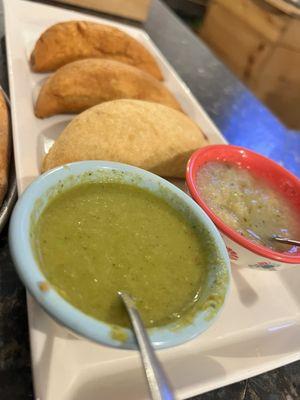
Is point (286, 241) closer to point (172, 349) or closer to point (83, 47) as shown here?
point (172, 349)

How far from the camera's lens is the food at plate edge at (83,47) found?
117 cm

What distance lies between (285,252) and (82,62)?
29.7 inches

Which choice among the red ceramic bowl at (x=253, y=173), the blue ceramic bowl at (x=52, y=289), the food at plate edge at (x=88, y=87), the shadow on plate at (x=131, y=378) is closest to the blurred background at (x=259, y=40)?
the food at plate edge at (x=88, y=87)

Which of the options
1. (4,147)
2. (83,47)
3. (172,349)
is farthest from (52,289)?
(83,47)

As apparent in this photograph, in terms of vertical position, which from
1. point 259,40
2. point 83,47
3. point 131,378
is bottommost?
Result: point 131,378

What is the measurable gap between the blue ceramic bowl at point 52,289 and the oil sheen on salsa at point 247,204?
0.49 ft

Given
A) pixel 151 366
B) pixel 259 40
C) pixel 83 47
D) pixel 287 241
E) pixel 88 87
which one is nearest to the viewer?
pixel 151 366

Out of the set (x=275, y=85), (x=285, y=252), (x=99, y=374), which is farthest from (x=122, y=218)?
(x=275, y=85)

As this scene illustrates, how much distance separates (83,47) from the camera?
1241 millimetres

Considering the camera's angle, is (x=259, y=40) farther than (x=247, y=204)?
Yes

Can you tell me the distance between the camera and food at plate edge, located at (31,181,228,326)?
0.54 m

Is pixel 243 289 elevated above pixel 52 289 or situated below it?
below

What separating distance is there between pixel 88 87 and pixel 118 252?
62 centimetres

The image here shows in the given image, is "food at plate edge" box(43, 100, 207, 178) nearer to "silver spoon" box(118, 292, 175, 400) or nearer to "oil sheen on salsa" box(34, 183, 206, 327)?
"oil sheen on salsa" box(34, 183, 206, 327)
